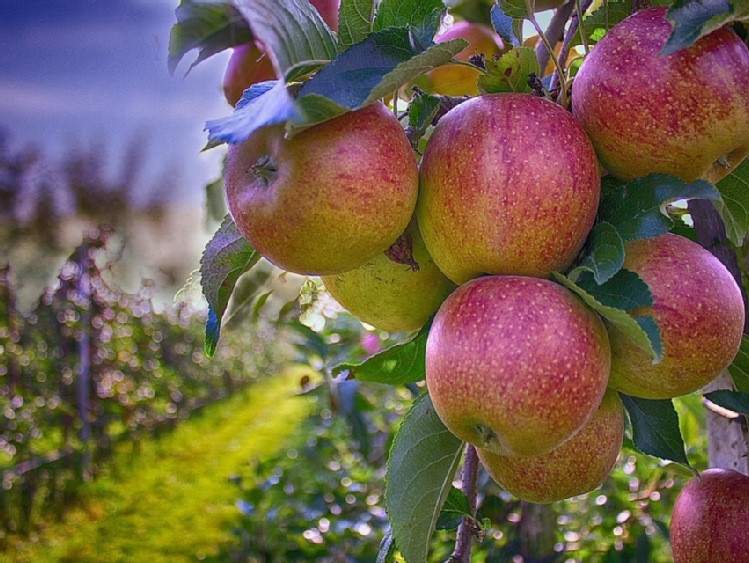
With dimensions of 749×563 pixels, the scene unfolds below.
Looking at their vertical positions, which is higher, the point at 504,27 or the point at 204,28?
the point at 204,28

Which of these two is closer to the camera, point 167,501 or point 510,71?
point 510,71

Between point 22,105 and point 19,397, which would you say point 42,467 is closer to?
point 19,397

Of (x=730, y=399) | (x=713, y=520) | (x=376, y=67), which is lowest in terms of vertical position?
(x=713, y=520)

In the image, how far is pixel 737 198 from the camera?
0.65m

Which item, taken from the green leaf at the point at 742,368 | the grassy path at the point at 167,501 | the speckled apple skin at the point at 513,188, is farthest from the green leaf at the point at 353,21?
the grassy path at the point at 167,501

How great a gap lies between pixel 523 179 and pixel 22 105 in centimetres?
142

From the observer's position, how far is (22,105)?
5.27 feet

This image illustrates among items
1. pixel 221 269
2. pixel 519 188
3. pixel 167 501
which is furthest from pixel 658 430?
pixel 167 501

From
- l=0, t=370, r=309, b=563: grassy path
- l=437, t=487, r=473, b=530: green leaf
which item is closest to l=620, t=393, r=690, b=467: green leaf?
l=437, t=487, r=473, b=530: green leaf

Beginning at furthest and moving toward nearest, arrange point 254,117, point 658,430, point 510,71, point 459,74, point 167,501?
point 167,501
point 459,74
point 658,430
point 510,71
point 254,117

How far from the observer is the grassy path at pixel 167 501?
3.59 m

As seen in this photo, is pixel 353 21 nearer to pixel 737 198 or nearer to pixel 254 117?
pixel 254 117

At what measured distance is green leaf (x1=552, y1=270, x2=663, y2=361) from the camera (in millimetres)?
473

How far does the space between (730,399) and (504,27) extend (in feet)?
1.38
